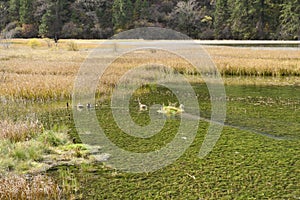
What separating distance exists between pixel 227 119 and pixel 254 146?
8.52 feet

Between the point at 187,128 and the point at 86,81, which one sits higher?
the point at 86,81

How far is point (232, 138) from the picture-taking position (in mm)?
9250

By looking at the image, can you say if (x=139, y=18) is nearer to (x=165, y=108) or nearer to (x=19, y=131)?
(x=165, y=108)

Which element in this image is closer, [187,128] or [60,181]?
Answer: [60,181]

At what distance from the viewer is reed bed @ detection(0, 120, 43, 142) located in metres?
8.32

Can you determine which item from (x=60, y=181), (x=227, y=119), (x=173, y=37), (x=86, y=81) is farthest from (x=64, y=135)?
(x=173, y=37)

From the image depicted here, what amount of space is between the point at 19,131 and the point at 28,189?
122 inches

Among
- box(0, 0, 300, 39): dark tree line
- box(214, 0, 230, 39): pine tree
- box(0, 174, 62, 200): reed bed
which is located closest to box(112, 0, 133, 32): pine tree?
box(0, 0, 300, 39): dark tree line

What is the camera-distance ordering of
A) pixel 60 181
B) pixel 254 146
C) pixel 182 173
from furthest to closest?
pixel 254 146 → pixel 182 173 → pixel 60 181

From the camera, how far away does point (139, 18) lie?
6644 centimetres

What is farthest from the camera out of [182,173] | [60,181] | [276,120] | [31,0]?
[31,0]

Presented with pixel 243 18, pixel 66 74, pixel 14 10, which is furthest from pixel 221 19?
pixel 66 74

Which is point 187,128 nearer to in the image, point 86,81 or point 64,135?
point 64,135

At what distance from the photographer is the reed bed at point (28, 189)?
567cm
